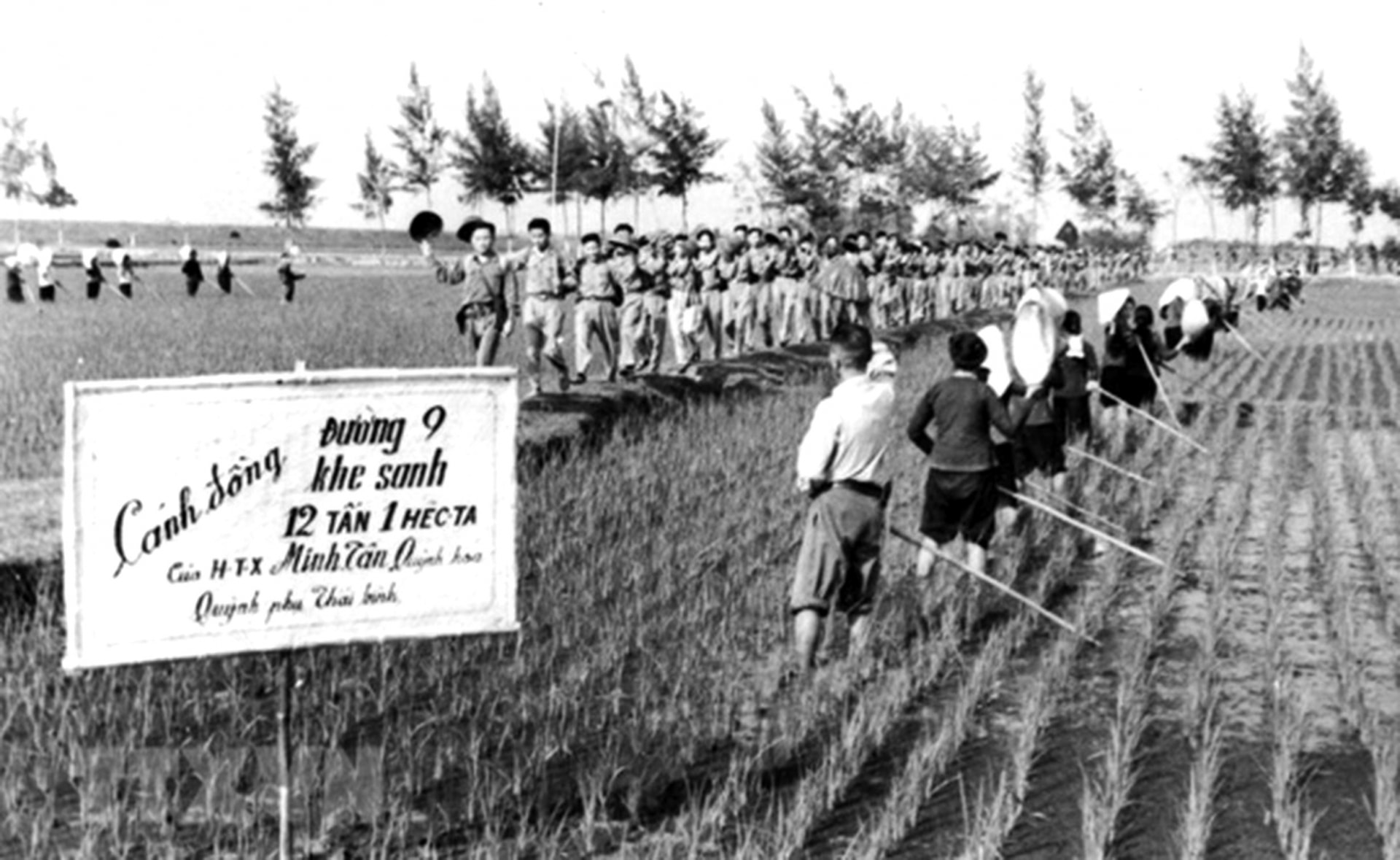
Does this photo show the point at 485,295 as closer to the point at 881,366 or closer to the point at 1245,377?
Answer: the point at 881,366

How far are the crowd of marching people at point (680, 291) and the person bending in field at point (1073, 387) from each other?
3.15 feet

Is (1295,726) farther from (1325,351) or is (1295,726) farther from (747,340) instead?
(1325,351)

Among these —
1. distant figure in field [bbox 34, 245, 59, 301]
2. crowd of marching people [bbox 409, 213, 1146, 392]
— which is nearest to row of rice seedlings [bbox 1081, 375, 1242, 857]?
crowd of marching people [bbox 409, 213, 1146, 392]

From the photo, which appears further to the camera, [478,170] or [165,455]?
[478,170]

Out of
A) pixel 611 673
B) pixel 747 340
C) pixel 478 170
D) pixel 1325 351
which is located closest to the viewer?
pixel 611 673

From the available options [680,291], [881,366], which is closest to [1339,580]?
[881,366]

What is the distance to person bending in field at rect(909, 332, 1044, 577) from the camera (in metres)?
7.23

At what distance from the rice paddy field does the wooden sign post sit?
589mm

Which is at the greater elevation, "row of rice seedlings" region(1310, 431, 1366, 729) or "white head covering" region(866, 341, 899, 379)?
"white head covering" region(866, 341, 899, 379)

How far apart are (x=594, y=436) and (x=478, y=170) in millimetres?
34878

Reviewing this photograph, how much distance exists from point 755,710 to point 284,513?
87.9 inches

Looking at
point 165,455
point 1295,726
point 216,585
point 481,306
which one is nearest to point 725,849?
point 216,585

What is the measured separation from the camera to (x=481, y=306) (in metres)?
11.4

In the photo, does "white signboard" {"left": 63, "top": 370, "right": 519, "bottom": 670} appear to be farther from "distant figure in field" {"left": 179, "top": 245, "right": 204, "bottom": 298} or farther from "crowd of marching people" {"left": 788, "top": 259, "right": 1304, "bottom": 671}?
"distant figure in field" {"left": 179, "top": 245, "right": 204, "bottom": 298}
